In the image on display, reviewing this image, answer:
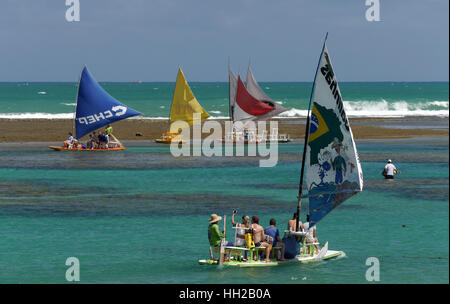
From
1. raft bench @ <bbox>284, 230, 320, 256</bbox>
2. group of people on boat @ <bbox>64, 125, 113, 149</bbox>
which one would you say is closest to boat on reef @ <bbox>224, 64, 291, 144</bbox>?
group of people on boat @ <bbox>64, 125, 113, 149</bbox>

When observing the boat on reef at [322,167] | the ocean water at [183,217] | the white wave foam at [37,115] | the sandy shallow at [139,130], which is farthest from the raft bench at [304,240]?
the white wave foam at [37,115]

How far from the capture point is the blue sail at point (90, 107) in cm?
6119

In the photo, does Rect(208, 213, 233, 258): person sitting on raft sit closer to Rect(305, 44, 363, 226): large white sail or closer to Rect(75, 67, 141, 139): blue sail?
Rect(305, 44, 363, 226): large white sail

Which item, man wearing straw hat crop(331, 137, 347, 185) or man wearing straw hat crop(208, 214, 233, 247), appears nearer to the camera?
man wearing straw hat crop(331, 137, 347, 185)

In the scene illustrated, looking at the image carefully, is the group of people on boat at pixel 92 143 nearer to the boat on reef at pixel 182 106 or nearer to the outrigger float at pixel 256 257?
the boat on reef at pixel 182 106

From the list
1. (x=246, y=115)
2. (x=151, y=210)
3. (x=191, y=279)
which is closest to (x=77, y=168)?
(x=151, y=210)

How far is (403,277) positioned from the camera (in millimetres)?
22719

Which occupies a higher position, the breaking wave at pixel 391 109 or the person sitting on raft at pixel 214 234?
the breaking wave at pixel 391 109

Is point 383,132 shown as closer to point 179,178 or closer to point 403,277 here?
point 179,178

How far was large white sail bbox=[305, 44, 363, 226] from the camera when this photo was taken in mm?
22438

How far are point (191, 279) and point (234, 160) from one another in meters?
33.9

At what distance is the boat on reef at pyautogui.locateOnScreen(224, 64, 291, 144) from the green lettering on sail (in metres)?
44.0

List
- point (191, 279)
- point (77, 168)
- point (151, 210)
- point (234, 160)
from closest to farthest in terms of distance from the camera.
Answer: point (191, 279) < point (151, 210) < point (77, 168) < point (234, 160)
